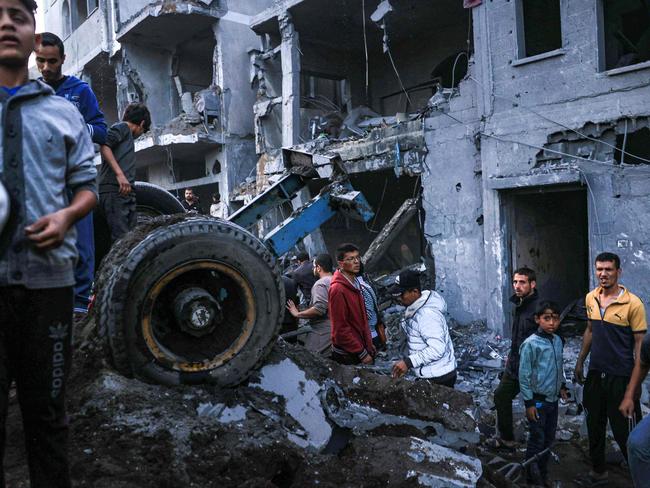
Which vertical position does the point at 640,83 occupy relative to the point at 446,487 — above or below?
above

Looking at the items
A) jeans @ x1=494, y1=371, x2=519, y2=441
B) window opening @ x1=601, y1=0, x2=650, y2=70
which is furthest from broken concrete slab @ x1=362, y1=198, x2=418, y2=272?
jeans @ x1=494, y1=371, x2=519, y2=441

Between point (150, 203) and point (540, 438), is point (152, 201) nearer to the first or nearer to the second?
point (150, 203)

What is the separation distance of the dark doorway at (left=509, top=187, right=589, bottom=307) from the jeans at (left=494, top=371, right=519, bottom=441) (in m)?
3.97

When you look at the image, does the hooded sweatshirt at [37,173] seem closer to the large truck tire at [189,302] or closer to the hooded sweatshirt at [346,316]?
the large truck tire at [189,302]

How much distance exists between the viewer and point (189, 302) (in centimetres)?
291

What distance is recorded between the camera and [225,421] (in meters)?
2.72

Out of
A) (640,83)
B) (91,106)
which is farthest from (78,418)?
(640,83)

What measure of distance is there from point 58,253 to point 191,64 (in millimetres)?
18358

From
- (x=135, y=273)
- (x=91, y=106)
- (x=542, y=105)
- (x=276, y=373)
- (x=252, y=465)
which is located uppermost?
(x=542, y=105)

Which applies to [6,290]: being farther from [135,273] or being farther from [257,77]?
[257,77]

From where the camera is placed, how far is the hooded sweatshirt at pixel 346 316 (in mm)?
4785

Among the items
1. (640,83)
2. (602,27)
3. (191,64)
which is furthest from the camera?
(191,64)

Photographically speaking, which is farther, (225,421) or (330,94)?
(330,94)

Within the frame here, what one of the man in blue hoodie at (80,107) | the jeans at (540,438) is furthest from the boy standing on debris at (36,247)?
the jeans at (540,438)
